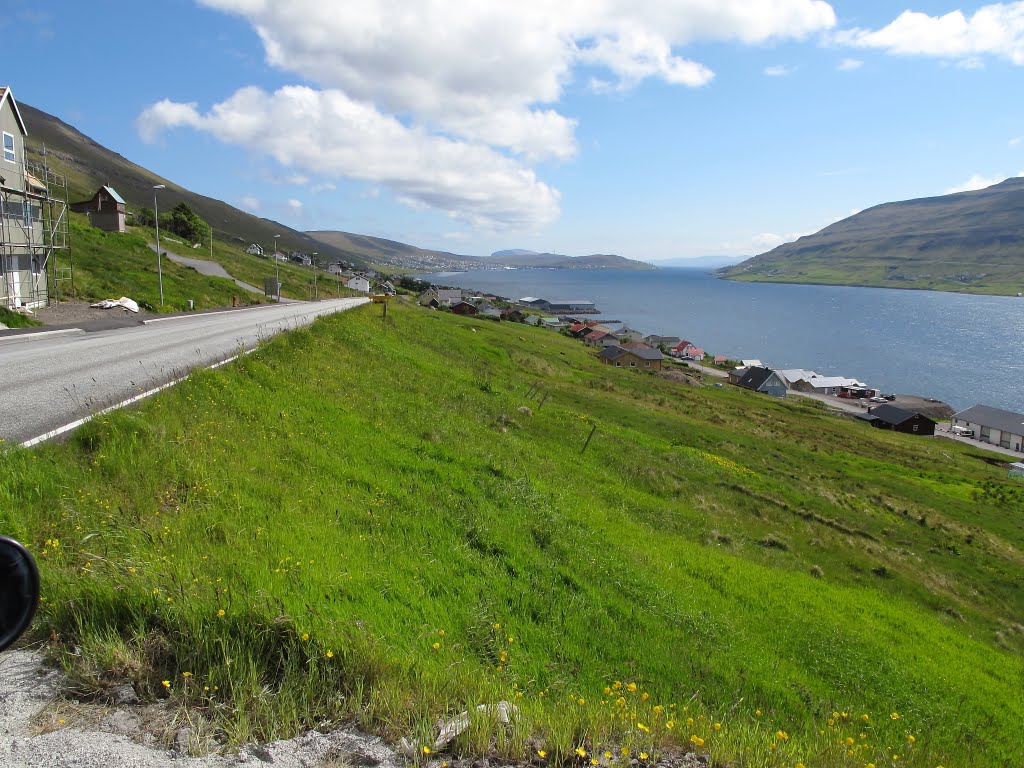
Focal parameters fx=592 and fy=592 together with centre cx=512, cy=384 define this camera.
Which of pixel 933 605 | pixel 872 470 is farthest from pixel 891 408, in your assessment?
pixel 933 605

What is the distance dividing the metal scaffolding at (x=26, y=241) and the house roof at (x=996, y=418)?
104 meters

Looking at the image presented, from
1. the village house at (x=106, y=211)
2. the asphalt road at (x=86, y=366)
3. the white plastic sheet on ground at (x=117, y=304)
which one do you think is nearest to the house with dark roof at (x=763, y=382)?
the white plastic sheet on ground at (x=117, y=304)

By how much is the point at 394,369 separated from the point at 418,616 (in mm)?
15261

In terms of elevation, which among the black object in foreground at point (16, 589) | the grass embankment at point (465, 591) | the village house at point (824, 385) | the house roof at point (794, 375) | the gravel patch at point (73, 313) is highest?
the gravel patch at point (73, 313)

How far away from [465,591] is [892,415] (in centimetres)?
9657

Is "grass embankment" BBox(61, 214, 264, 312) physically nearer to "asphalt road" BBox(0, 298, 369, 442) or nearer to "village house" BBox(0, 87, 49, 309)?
"village house" BBox(0, 87, 49, 309)

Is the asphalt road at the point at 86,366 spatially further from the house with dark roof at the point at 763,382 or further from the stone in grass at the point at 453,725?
the house with dark roof at the point at 763,382

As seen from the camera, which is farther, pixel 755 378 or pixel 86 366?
pixel 755 378

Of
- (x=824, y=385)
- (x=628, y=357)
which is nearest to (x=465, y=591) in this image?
(x=628, y=357)

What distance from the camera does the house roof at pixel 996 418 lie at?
79.5m

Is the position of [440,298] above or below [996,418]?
above

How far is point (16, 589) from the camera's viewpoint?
3393mm

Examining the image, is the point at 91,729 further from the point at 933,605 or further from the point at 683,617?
the point at 933,605

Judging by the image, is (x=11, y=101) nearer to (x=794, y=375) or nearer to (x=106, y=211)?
(x=106, y=211)
